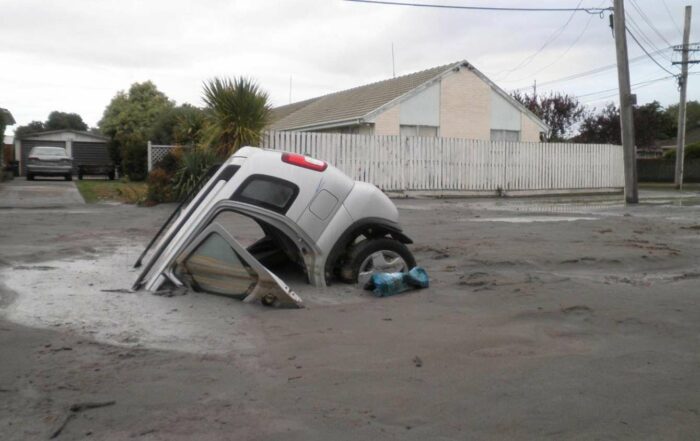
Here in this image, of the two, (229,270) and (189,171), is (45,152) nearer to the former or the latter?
(189,171)

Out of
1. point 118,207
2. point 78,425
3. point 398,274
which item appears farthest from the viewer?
point 118,207

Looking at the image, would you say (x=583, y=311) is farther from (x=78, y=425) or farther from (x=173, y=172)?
(x=173, y=172)

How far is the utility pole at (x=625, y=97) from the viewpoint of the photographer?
21.5 metres

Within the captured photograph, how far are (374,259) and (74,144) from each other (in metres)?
38.1

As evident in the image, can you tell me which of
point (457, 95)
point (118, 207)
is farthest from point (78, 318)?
point (457, 95)

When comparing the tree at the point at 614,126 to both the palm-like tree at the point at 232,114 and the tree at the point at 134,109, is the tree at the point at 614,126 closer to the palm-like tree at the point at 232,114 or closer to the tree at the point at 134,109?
the tree at the point at 134,109

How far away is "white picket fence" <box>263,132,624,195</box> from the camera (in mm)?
21734

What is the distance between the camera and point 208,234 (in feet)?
20.6

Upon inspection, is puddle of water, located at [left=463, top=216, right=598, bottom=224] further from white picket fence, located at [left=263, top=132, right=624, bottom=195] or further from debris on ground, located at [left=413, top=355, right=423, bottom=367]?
debris on ground, located at [left=413, top=355, right=423, bottom=367]

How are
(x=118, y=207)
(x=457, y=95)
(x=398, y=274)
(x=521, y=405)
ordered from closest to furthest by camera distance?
1. (x=521, y=405)
2. (x=398, y=274)
3. (x=118, y=207)
4. (x=457, y=95)

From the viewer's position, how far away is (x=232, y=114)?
60.6ft

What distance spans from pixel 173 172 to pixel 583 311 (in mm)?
13449

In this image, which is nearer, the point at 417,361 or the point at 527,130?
the point at 417,361

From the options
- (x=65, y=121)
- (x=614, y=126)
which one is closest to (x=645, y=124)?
(x=614, y=126)
